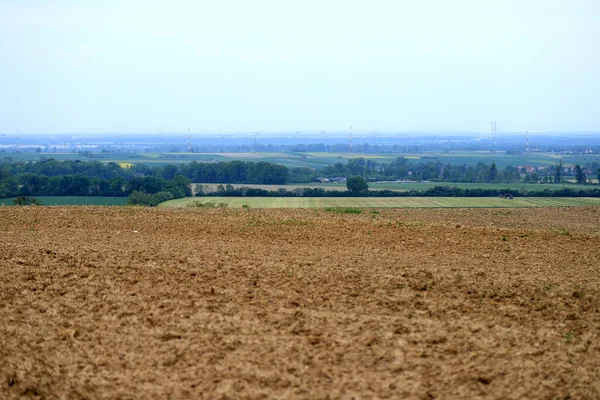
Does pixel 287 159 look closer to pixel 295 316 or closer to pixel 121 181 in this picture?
pixel 121 181

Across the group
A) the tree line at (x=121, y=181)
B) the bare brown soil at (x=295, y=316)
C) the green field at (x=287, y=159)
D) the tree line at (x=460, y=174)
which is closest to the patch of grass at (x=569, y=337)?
the bare brown soil at (x=295, y=316)

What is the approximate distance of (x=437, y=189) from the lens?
47.7 metres

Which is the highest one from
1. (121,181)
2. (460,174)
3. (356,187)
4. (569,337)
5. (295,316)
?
(121,181)

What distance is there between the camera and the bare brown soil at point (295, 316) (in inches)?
Result: 325

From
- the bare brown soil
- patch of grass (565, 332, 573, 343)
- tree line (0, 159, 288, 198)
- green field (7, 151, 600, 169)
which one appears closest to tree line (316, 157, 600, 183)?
tree line (0, 159, 288, 198)

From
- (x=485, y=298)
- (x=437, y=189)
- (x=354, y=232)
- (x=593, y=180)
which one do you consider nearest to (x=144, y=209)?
(x=354, y=232)

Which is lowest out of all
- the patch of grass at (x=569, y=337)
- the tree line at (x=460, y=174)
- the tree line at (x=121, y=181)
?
the tree line at (x=460, y=174)

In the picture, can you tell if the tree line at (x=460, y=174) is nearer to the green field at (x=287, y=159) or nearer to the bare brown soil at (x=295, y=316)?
the green field at (x=287, y=159)

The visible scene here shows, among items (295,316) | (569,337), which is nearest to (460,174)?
(569,337)

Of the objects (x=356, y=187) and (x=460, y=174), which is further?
(x=460, y=174)

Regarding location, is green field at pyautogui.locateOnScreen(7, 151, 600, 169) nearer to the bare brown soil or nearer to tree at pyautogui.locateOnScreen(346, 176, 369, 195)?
tree at pyautogui.locateOnScreen(346, 176, 369, 195)

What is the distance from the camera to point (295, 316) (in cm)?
1032

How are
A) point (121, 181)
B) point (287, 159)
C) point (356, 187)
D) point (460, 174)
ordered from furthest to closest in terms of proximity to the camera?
point (287, 159), point (460, 174), point (356, 187), point (121, 181)

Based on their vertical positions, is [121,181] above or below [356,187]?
above
